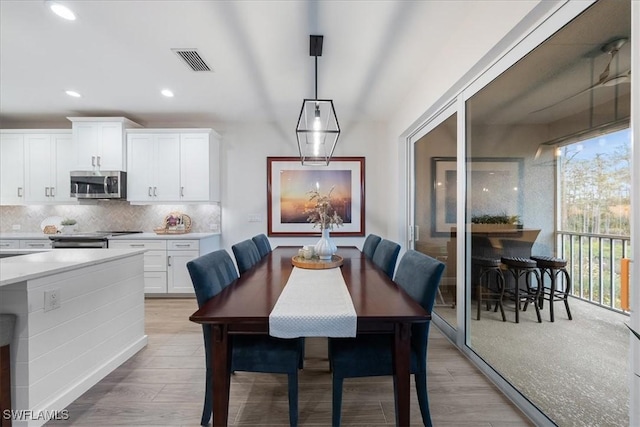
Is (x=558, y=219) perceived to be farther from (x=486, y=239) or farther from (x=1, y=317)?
(x=1, y=317)

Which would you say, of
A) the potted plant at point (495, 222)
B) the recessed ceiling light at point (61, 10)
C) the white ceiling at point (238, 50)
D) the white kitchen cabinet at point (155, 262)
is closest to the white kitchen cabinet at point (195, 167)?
the white ceiling at point (238, 50)

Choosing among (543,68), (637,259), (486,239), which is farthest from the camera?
(486,239)

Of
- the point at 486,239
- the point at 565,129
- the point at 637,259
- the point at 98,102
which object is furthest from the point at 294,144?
the point at 637,259

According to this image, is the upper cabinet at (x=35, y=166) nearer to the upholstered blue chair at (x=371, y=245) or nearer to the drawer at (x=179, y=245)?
the drawer at (x=179, y=245)

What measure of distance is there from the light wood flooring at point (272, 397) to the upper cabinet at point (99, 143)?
299cm


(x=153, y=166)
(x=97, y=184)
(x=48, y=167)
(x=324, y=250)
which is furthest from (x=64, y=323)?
(x=48, y=167)

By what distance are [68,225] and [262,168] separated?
3.07 m

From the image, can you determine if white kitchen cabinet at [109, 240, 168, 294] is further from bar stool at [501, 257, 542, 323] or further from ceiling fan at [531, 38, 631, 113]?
ceiling fan at [531, 38, 631, 113]

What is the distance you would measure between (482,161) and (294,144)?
2.93 metres

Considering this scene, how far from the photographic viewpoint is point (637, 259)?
104 cm

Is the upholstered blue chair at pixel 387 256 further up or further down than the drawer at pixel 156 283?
further up

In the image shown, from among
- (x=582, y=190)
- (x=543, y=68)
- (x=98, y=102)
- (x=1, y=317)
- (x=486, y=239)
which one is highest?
(x=98, y=102)

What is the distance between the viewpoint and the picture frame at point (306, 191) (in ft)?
14.5

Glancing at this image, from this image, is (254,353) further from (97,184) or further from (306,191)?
(97,184)
